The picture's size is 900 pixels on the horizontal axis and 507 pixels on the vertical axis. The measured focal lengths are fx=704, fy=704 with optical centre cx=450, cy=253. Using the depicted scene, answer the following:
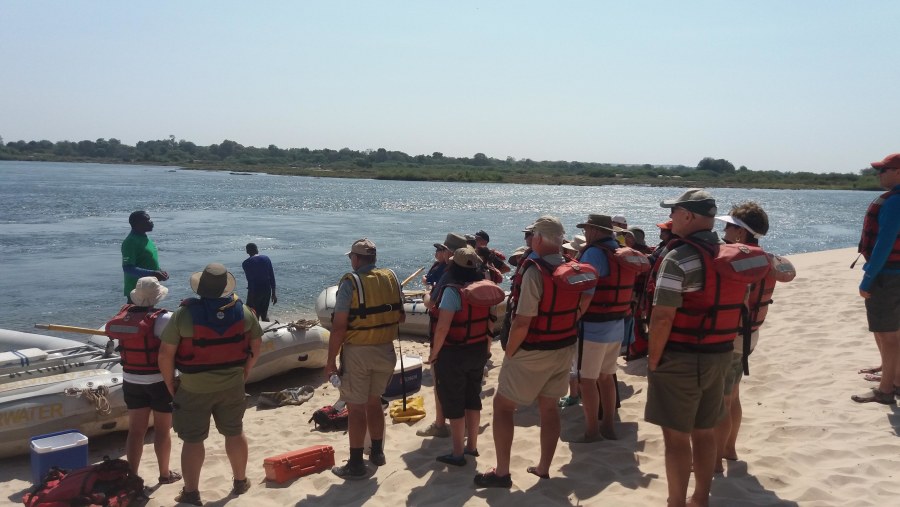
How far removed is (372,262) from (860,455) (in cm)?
334

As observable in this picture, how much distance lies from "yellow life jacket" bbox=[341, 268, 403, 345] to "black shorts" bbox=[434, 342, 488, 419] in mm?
434

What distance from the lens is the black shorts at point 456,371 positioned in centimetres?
480

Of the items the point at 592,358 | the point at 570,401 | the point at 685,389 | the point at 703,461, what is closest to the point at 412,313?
the point at 570,401

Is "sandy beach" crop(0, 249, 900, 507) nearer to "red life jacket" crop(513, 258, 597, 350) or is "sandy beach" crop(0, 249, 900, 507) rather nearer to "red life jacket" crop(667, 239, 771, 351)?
"red life jacket" crop(513, 258, 597, 350)

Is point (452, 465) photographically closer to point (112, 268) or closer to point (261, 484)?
point (261, 484)

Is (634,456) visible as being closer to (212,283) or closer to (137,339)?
(212,283)

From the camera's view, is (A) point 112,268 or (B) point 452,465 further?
(A) point 112,268

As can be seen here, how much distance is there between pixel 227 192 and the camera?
51.2 m

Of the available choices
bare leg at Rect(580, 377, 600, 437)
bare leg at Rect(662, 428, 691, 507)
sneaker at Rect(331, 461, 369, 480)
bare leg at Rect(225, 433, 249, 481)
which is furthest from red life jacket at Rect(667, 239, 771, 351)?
bare leg at Rect(225, 433, 249, 481)

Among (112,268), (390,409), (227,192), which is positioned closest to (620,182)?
(227,192)

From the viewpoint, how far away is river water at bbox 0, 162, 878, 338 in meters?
16.1

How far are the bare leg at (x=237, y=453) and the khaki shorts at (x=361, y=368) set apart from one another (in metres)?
0.73

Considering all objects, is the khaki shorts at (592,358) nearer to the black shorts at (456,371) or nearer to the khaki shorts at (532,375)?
the khaki shorts at (532,375)

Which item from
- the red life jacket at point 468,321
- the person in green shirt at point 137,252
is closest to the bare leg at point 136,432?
the red life jacket at point 468,321
